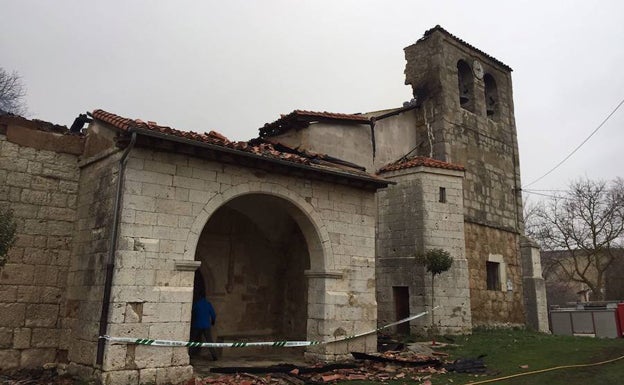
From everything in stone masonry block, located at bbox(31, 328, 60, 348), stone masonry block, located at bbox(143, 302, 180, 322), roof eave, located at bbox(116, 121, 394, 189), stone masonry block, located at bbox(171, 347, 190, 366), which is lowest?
stone masonry block, located at bbox(171, 347, 190, 366)

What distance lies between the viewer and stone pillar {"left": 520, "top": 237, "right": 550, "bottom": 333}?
14883 millimetres

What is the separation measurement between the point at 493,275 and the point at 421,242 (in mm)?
4197

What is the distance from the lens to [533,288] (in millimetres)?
14992

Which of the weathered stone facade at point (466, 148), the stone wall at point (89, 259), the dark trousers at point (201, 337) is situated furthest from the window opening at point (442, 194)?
the stone wall at point (89, 259)

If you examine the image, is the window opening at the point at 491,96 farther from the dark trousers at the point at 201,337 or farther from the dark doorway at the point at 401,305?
the dark trousers at the point at 201,337

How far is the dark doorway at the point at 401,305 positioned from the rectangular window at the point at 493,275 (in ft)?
12.3

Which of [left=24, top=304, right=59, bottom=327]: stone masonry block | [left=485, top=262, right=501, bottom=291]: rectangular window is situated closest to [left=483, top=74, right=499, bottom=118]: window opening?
[left=485, top=262, right=501, bottom=291]: rectangular window

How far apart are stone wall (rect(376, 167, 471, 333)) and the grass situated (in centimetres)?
83

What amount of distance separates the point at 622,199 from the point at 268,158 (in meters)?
22.8

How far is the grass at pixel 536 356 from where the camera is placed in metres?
6.89

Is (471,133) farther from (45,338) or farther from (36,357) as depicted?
(36,357)

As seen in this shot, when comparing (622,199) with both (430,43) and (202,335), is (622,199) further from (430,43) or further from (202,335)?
(202,335)

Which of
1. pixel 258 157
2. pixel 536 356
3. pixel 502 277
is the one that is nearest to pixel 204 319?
pixel 258 157

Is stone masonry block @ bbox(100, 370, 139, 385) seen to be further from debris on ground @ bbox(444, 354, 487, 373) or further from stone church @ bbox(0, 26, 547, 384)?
debris on ground @ bbox(444, 354, 487, 373)
